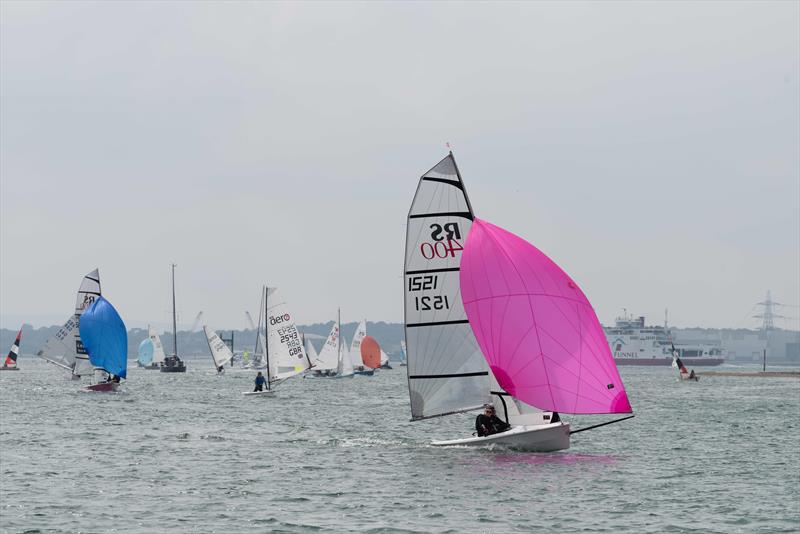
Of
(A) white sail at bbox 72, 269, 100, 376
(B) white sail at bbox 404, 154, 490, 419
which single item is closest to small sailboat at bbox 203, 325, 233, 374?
(A) white sail at bbox 72, 269, 100, 376

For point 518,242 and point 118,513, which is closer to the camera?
point 118,513

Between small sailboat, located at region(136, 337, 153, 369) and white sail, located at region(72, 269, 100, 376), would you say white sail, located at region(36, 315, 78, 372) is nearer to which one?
white sail, located at region(72, 269, 100, 376)

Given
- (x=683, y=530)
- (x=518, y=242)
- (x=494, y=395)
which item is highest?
(x=518, y=242)

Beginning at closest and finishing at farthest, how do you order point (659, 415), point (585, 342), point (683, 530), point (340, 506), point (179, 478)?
point (683, 530), point (340, 506), point (179, 478), point (585, 342), point (659, 415)

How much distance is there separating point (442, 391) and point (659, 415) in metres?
26.0

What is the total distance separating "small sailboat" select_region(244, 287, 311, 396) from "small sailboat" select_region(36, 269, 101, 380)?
11876mm

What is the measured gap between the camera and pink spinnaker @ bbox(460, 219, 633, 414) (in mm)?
30375

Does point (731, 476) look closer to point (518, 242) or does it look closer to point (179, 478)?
point (518, 242)

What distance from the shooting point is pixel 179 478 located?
2855 centimetres

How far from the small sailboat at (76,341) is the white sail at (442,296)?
45.7 meters

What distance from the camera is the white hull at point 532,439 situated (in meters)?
31.0

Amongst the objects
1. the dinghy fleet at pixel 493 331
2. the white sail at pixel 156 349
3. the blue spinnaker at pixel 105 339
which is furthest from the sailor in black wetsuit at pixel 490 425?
the white sail at pixel 156 349

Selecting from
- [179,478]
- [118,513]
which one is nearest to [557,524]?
[118,513]

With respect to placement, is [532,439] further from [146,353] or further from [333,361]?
[146,353]
